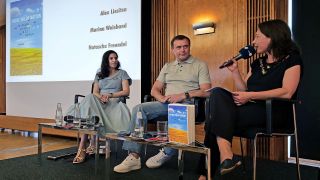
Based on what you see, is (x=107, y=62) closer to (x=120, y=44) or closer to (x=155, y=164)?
(x=120, y=44)

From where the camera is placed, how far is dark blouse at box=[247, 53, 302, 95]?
1.97 meters

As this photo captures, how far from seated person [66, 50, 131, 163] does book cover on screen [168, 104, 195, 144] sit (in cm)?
94

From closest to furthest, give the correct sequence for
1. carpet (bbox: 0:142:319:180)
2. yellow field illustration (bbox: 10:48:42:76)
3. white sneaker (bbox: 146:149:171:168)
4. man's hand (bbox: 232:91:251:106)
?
man's hand (bbox: 232:91:251:106)
carpet (bbox: 0:142:319:180)
white sneaker (bbox: 146:149:171:168)
yellow field illustration (bbox: 10:48:42:76)

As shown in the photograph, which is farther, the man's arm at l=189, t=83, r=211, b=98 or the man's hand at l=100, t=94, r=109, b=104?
the man's hand at l=100, t=94, r=109, b=104

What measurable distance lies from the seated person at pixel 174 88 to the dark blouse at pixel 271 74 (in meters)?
0.58

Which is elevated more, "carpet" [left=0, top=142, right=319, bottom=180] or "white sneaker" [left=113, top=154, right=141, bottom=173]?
"white sneaker" [left=113, top=154, right=141, bottom=173]

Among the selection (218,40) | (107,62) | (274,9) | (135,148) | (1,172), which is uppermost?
(274,9)

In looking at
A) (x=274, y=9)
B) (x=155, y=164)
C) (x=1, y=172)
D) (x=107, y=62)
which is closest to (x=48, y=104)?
(x=107, y=62)

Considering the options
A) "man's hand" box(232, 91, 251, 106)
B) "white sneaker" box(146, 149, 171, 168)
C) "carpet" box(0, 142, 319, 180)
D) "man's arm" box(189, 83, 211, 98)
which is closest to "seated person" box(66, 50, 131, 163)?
"carpet" box(0, 142, 319, 180)

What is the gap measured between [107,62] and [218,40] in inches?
52.1

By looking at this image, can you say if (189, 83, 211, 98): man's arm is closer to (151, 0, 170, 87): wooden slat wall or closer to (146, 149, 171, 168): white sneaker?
(146, 149, 171, 168): white sneaker

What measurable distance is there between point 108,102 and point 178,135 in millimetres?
1433

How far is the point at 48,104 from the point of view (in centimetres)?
511

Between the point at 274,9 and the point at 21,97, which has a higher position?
the point at 274,9
